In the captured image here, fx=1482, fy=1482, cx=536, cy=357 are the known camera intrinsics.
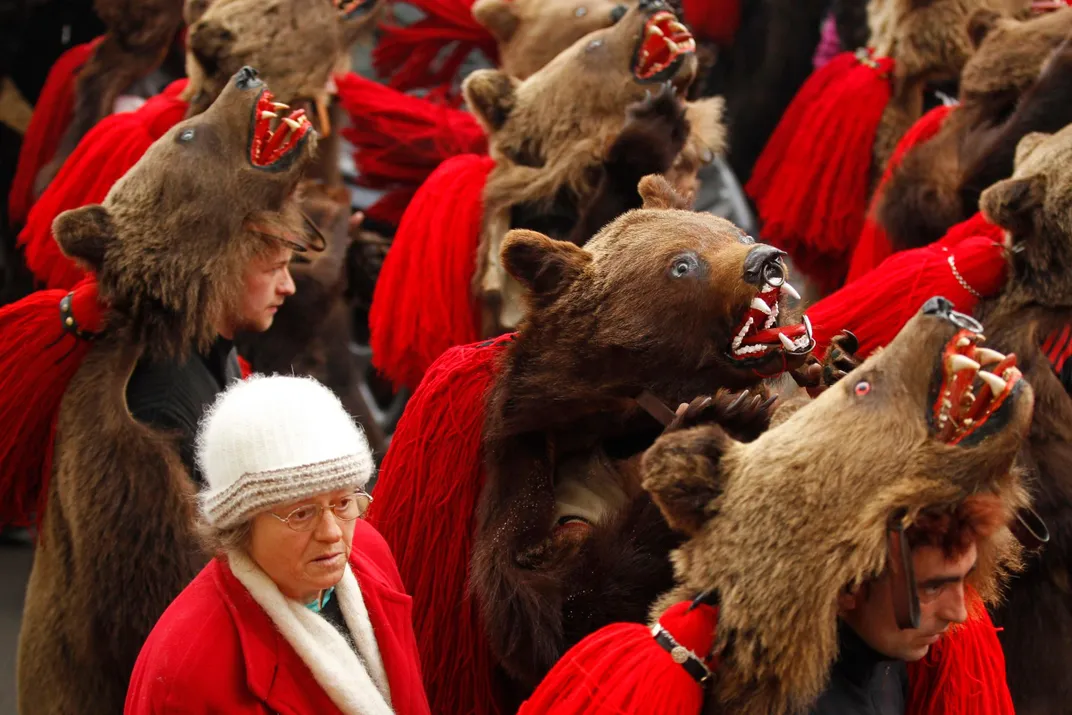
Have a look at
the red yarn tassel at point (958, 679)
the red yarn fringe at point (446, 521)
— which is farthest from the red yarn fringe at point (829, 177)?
the red yarn tassel at point (958, 679)

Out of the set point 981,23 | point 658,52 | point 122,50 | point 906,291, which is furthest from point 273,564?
point 122,50

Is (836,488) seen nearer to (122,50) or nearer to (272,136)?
(272,136)

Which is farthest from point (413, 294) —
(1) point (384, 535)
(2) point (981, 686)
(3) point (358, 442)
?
(2) point (981, 686)

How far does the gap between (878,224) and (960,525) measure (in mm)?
1899

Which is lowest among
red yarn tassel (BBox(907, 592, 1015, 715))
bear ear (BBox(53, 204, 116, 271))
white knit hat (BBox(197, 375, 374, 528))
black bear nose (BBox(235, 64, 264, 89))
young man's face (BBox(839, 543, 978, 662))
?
bear ear (BBox(53, 204, 116, 271))

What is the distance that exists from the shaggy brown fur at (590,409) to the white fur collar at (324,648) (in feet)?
0.67

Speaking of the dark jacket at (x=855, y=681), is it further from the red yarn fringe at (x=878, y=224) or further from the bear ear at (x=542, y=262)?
the red yarn fringe at (x=878, y=224)

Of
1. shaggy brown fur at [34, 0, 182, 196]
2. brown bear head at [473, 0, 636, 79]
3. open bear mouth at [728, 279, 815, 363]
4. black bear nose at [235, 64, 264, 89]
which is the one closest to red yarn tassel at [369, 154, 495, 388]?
brown bear head at [473, 0, 636, 79]

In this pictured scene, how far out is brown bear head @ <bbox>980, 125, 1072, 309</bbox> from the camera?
98.7 inches

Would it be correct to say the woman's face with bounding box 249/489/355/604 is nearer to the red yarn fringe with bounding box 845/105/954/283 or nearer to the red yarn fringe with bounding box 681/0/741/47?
the red yarn fringe with bounding box 845/105/954/283

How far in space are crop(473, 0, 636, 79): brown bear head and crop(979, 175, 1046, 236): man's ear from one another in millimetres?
1401

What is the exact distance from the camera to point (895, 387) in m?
1.62

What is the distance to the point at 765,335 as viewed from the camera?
2.05m

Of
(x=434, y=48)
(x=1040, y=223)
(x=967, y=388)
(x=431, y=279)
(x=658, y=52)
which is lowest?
(x=434, y=48)
